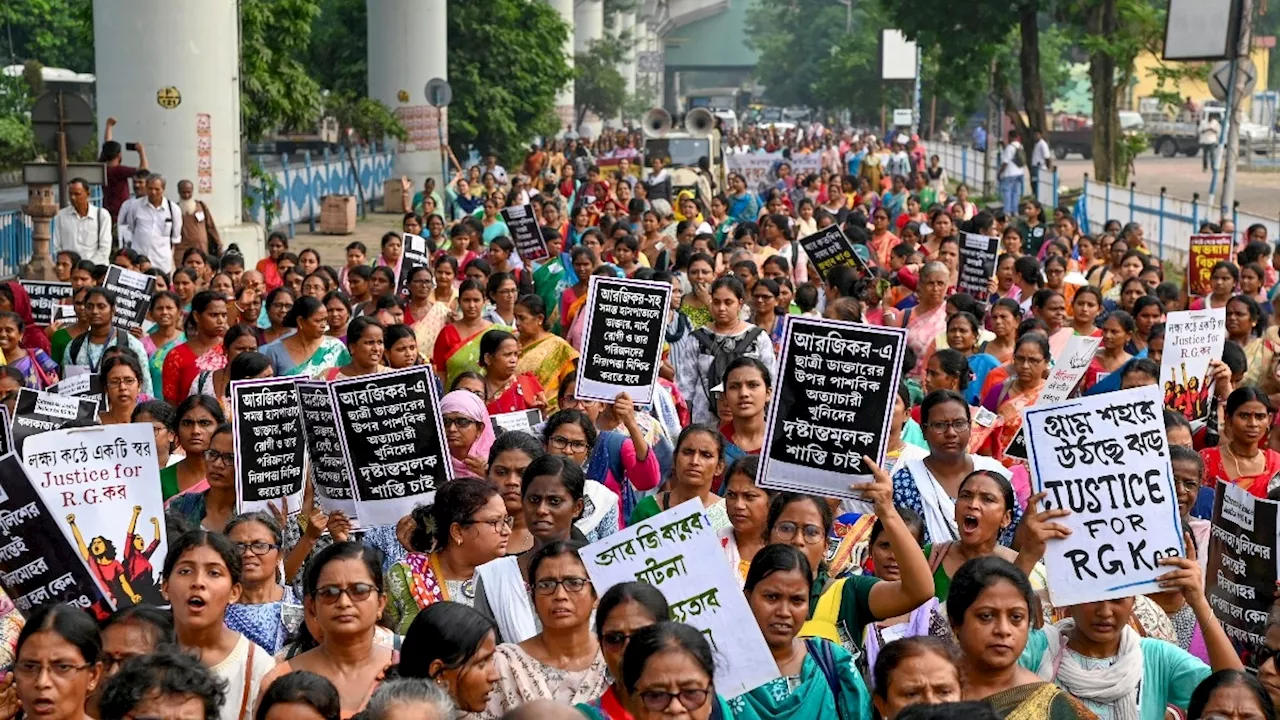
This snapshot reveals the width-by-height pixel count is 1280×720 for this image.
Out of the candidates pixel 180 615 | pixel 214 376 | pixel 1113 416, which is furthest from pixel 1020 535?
pixel 214 376

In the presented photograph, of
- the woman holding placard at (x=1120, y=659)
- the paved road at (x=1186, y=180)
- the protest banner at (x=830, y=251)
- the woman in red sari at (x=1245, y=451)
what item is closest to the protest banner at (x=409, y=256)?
the protest banner at (x=830, y=251)

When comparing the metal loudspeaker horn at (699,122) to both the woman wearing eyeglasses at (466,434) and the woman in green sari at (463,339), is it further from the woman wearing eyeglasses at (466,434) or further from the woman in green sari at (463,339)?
the woman wearing eyeglasses at (466,434)

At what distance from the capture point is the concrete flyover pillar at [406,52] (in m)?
37.9

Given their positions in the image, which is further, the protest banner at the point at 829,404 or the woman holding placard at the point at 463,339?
the woman holding placard at the point at 463,339

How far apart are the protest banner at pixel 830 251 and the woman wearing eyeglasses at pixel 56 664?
10.4 m

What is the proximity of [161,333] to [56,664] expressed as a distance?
21.6ft

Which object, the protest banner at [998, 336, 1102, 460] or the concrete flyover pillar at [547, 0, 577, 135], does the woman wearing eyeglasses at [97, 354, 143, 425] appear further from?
the concrete flyover pillar at [547, 0, 577, 135]

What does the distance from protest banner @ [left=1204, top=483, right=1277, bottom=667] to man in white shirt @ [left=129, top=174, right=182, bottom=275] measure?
12.5m

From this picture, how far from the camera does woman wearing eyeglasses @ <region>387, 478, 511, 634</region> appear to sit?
6.73 metres

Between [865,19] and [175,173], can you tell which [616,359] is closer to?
[175,173]

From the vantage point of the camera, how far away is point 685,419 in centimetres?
1059

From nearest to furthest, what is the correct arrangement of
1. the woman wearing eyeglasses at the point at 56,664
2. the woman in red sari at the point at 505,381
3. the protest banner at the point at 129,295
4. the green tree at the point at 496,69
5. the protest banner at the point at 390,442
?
1. the woman wearing eyeglasses at the point at 56,664
2. the protest banner at the point at 390,442
3. the woman in red sari at the point at 505,381
4. the protest banner at the point at 129,295
5. the green tree at the point at 496,69

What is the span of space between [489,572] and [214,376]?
14.9 ft

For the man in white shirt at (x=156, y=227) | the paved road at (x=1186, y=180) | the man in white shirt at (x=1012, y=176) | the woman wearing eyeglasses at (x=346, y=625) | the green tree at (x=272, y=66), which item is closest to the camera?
the woman wearing eyeglasses at (x=346, y=625)
